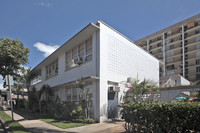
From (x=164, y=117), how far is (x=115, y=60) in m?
7.63

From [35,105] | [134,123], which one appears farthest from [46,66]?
[134,123]

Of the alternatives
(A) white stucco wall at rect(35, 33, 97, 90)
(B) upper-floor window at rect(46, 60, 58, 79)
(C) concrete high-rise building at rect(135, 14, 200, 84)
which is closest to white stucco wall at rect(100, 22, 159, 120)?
(A) white stucco wall at rect(35, 33, 97, 90)

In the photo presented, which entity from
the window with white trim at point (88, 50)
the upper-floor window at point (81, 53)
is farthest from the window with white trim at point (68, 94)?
the window with white trim at point (88, 50)

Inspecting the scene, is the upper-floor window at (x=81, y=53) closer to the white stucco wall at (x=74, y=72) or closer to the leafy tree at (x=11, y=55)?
the white stucco wall at (x=74, y=72)

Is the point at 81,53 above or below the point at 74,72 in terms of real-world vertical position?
above

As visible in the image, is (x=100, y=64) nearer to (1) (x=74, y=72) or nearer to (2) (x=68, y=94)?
(1) (x=74, y=72)

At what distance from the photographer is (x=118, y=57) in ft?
39.9

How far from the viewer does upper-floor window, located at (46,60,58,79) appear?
18.0 metres

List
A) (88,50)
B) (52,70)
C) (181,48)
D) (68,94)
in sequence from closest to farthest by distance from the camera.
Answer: (88,50)
(68,94)
(52,70)
(181,48)

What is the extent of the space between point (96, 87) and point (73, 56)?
509 centimetres

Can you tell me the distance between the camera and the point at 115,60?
11.8m

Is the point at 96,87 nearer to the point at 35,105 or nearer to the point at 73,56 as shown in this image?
the point at 73,56

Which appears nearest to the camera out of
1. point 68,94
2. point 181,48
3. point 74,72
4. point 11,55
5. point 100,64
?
point 11,55

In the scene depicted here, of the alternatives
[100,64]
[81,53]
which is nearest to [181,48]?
[81,53]
